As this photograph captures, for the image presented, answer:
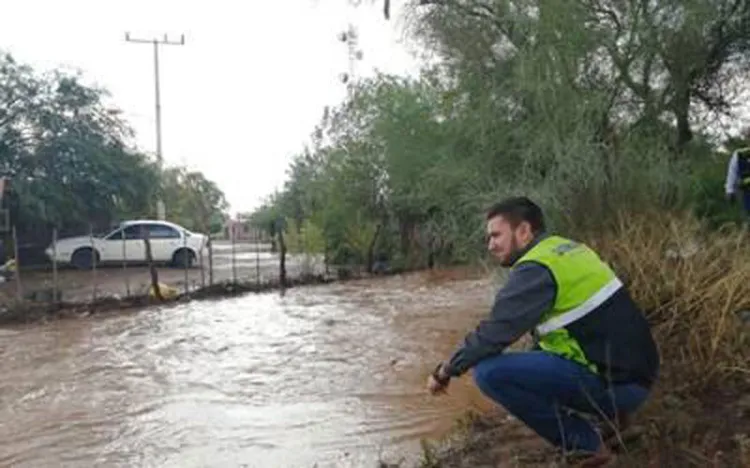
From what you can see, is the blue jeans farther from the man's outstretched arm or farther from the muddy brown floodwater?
the muddy brown floodwater

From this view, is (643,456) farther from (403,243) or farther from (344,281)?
(403,243)

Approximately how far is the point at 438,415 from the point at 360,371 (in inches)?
71.6

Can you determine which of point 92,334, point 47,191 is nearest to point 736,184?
point 92,334

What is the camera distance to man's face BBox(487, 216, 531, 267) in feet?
10.5

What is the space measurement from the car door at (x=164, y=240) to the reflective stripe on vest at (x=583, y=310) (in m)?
17.3

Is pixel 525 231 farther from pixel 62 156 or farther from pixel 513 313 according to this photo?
pixel 62 156

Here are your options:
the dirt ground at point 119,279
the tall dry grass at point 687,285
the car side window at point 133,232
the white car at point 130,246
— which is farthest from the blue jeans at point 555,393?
the car side window at point 133,232

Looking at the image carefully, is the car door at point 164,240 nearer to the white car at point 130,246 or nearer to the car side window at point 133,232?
the white car at point 130,246

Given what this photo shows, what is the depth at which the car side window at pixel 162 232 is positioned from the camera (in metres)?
19.4

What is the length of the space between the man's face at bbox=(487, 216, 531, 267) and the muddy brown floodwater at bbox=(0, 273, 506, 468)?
168 cm

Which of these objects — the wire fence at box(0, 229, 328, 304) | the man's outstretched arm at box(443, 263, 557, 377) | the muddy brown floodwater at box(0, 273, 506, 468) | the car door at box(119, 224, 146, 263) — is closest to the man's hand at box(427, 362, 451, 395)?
the man's outstretched arm at box(443, 263, 557, 377)

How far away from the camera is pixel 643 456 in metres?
3.25

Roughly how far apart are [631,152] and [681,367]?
13.9ft

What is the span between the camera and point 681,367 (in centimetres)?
427
